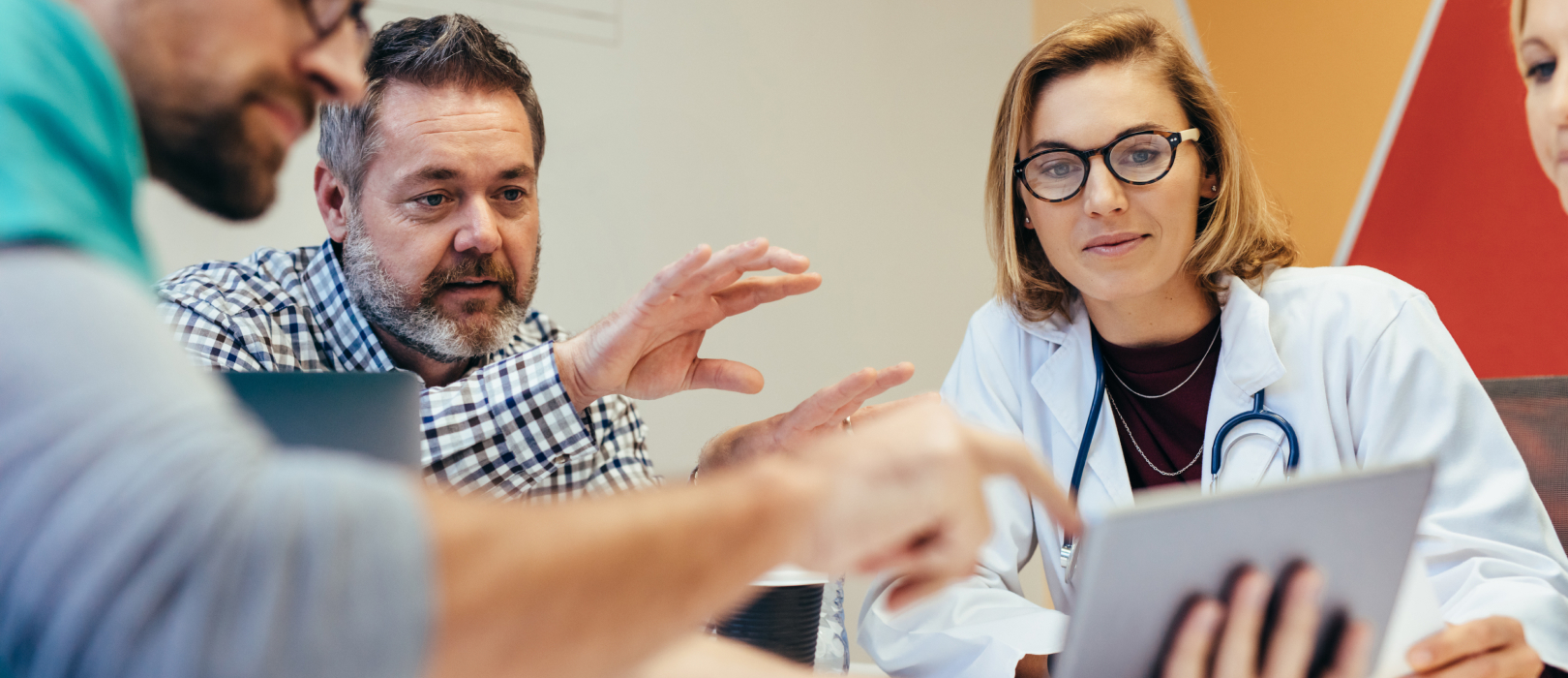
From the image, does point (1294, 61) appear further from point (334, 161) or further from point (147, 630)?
point (147, 630)

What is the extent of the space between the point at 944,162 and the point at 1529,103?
2.30 m

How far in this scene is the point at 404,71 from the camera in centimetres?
189

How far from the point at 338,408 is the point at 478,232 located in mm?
973

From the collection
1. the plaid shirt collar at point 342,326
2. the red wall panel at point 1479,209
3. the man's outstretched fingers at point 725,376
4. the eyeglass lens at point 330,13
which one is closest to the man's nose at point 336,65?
the eyeglass lens at point 330,13

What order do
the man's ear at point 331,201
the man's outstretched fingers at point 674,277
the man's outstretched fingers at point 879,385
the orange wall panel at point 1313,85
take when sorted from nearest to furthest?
1. the man's outstretched fingers at point 879,385
2. the man's outstretched fingers at point 674,277
3. the man's ear at point 331,201
4. the orange wall panel at point 1313,85

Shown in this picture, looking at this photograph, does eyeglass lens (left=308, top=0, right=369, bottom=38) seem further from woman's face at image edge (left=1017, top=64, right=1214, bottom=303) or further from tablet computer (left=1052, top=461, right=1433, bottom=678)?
woman's face at image edge (left=1017, top=64, right=1214, bottom=303)

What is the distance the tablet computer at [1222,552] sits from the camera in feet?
1.84

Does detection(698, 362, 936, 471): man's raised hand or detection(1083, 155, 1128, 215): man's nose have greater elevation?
detection(1083, 155, 1128, 215): man's nose

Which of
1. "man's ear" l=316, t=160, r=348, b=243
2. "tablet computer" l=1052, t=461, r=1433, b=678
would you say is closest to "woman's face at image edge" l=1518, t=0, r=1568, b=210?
"tablet computer" l=1052, t=461, r=1433, b=678

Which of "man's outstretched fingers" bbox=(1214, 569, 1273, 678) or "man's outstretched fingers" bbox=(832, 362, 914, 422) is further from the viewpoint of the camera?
"man's outstretched fingers" bbox=(832, 362, 914, 422)

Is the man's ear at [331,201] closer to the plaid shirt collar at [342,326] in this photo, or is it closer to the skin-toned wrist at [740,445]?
the plaid shirt collar at [342,326]

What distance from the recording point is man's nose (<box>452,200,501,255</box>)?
1835mm

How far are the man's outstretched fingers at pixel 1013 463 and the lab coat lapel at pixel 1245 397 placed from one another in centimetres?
98

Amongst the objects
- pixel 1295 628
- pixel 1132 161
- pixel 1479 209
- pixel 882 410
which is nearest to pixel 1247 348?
pixel 1132 161
